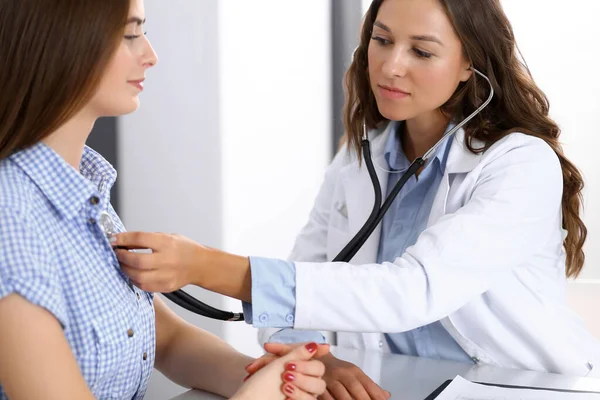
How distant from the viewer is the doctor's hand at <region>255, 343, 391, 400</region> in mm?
1189

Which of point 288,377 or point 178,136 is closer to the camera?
point 288,377

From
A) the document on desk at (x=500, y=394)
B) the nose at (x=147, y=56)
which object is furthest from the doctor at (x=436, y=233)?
the nose at (x=147, y=56)

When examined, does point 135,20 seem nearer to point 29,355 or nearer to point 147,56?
point 147,56

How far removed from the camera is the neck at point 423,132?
1.61 m

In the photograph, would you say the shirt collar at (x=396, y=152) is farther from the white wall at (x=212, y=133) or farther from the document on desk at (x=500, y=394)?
the white wall at (x=212, y=133)

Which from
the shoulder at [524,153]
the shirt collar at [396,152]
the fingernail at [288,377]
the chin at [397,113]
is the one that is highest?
the chin at [397,113]

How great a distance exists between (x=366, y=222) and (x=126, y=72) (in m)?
0.52

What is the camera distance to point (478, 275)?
132cm

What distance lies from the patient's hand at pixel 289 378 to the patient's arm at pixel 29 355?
0.24m

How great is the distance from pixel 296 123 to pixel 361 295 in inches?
61.2

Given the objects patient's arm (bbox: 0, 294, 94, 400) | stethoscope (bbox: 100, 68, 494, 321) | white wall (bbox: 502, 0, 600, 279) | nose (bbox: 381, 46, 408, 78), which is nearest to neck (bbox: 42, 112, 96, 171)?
stethoscope (bbox: 100, 68, 494, 321)

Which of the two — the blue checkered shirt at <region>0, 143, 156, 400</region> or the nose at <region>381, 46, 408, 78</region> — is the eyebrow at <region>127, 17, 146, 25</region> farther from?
the nose at <region>381, 46, 408, 78</region>

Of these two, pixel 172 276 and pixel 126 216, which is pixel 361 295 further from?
pixel 126 216

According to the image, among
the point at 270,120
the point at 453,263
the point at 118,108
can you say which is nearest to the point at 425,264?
the point at 453,263
